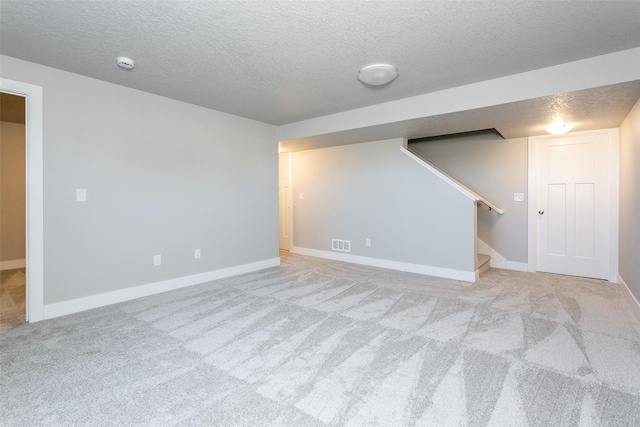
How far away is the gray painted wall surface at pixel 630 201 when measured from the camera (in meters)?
2.86

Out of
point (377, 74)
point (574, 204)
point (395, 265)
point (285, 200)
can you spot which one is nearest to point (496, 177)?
point (574, 204)

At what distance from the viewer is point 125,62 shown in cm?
254

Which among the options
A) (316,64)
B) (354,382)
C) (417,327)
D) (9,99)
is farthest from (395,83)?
(9,99)

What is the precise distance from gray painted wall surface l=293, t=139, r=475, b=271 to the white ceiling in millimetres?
Result: 1522

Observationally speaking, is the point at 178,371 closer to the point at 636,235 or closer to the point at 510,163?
the point at 636,235

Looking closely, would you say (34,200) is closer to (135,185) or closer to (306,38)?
(135,185)

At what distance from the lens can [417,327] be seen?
250 centimetres

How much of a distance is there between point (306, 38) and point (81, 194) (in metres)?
2.66

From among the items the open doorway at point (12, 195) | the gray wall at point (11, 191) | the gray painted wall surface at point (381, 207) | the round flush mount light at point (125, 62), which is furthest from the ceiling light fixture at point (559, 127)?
the gray wall at point (11, 191)

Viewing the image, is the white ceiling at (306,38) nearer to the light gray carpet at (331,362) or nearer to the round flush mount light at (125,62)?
the round flush mount light at (125,62)

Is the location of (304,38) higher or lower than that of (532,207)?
Result: higher

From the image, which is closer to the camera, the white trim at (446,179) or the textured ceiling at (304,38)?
the textured ceiling at (304,38)

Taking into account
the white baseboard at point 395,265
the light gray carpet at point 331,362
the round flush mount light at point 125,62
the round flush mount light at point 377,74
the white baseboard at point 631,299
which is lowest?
the light gray carpet at point 331,362

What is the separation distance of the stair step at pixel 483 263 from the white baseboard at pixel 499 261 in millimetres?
129
